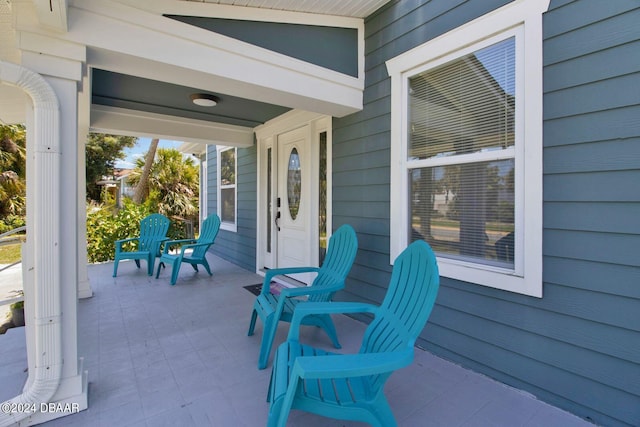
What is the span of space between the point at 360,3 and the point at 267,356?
3039 millimetres

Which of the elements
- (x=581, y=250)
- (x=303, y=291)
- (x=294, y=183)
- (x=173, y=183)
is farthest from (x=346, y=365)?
(x=173, y=183)

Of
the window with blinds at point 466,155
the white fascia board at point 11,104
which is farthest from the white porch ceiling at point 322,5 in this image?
the white fascia board at point 11,104

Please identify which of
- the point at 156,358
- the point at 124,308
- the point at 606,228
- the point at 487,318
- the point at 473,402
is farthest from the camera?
the point at 124,308

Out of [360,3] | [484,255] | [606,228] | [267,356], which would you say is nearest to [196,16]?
[360,3]

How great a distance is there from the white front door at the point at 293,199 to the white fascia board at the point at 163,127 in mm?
891

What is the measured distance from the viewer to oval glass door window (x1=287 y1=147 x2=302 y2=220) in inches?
169

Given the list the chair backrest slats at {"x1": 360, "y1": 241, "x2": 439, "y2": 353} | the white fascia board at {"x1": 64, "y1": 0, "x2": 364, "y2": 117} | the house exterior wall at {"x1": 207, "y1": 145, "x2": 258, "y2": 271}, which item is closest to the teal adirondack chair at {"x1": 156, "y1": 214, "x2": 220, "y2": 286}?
the house exterior wall at {"x1": 207, "y1": 145, "x2": 258, "y2": 271}

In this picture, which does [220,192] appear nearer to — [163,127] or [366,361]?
[163,127]

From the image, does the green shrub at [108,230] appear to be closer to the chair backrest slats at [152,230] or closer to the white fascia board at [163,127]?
the chair backrest slats at [152,230]

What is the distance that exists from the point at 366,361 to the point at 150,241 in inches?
195

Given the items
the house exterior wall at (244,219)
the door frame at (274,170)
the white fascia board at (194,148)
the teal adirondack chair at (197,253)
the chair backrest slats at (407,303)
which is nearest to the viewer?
the chair backrest slats at (407,303)

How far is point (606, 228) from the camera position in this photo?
1.66 meters

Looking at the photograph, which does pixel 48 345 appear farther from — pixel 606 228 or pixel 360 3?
pixel 360 3

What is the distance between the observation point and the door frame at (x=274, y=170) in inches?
148
